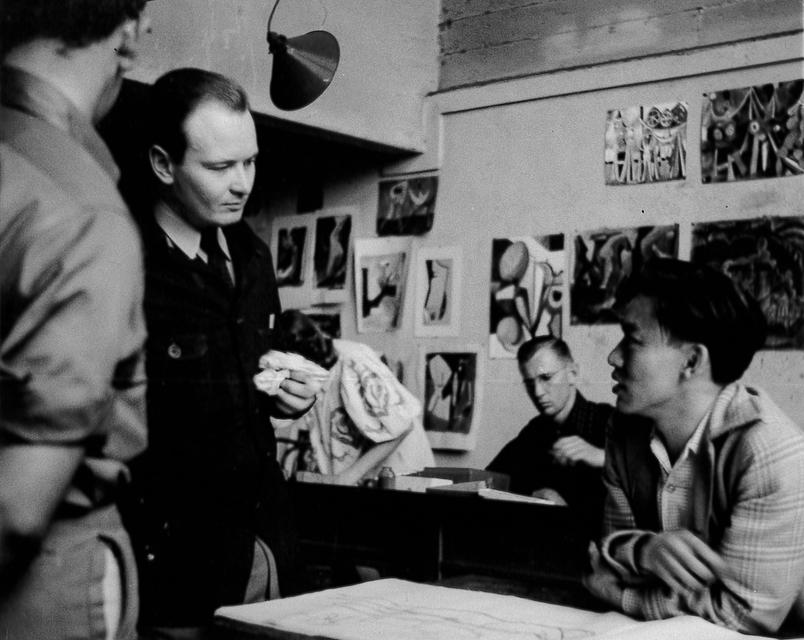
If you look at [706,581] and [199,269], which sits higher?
[199,269]

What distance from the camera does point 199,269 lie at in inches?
43.8

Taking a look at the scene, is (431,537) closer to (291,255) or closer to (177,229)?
(177,229)

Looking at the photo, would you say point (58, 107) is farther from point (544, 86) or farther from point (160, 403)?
point (544, 86)

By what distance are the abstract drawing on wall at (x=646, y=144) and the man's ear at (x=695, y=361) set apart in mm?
A: 1835

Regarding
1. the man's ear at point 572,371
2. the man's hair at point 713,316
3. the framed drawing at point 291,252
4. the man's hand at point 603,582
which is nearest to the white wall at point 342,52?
the framed drawing at point 291,252

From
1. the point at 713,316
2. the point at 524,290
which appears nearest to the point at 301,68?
the point at 713,316

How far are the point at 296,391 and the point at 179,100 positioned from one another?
341 millimetres

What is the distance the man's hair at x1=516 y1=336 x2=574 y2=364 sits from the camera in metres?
3.08

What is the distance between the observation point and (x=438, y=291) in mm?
3666

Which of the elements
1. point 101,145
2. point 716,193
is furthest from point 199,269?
point 716,193

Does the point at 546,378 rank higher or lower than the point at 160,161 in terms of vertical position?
lower

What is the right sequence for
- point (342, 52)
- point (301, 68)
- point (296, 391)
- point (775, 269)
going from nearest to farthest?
point (296, 391), point (301, 68), point (775, 269), point (342, 52)

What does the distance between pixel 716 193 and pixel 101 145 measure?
8.41 ft

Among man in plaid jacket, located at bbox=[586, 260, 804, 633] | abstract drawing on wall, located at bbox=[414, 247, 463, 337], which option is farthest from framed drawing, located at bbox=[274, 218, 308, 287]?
man in plaid jacket, located at bbox=[586, 260, 804, 633]
